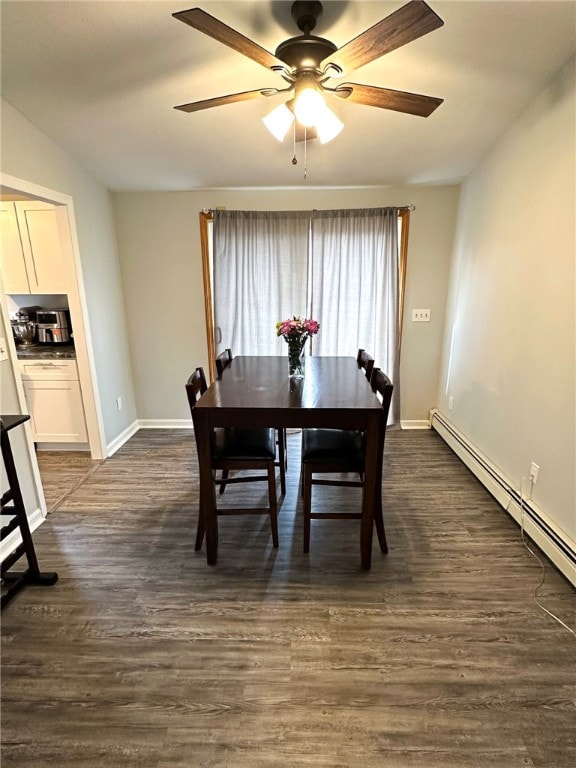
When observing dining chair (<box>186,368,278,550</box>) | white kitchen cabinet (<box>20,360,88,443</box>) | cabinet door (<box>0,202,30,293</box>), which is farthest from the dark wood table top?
cabinet door (<box>0,202,30,293</box>)

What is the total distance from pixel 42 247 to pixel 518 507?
13.4 ft

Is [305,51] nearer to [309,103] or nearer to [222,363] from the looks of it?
[309,103]

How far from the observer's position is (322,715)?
128cm

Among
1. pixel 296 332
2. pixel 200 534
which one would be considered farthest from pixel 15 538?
pixel 296 332

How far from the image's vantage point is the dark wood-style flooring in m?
1.21

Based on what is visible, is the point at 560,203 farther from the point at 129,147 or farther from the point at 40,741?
the point at 40,741

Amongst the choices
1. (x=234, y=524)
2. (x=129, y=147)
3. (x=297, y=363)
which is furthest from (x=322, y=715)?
(x=129, y=147)

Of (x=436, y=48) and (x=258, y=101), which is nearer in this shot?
(x=436, y=48)

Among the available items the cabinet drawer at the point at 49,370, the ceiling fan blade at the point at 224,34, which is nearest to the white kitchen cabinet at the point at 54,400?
the cabinet drawer at the point at 49,370

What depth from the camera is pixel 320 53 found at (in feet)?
4.82

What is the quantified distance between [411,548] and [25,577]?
6.84 ft

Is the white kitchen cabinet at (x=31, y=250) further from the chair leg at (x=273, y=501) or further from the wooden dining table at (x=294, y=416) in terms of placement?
the chair leg at (x=273, y=501)

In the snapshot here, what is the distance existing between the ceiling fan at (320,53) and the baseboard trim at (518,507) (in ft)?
7.33

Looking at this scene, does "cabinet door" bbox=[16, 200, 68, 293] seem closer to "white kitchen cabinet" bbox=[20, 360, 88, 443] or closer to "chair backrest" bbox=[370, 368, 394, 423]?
"white kitchen cabinet" bbox=[20, 360, 88, 443]
